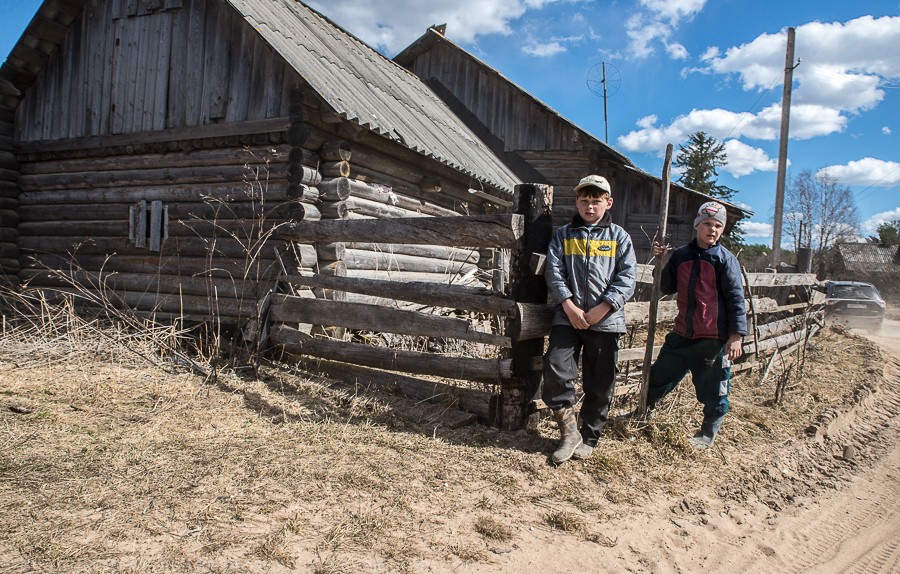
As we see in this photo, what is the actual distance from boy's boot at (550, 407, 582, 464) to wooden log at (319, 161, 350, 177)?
14.7ft

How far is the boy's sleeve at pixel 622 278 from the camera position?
386 centimetres

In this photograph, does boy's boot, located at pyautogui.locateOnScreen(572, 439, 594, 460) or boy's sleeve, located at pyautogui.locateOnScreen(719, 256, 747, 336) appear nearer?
boy's boot, located at pyautogui.locateOnScreen(572, 439, 594, 460)

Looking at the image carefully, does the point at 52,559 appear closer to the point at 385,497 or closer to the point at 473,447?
the point at 385,497

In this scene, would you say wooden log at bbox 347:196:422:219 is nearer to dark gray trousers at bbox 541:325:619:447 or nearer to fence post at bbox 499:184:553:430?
fence post at bbox 499:184:553:430

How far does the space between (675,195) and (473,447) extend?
38.4ft

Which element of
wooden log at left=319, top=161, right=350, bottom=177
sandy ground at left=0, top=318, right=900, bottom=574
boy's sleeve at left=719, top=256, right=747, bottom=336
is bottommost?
sandy ground at left=0, top=318, right=900, bottom=574

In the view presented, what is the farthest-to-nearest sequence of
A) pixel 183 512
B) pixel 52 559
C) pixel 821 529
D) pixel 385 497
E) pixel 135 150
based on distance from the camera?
pixel 135 150, pixel 821 529, pixel 385 497, pixel 183 512, pixel 52 559

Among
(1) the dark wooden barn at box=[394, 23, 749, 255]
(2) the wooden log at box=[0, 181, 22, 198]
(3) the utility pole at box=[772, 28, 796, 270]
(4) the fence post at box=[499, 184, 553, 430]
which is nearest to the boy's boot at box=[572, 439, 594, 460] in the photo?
(4) the fence post at box=[499, 184, 553, 430]

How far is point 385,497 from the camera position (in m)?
3.16

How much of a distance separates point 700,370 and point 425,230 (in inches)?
91.2

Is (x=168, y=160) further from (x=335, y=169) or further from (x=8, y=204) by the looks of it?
(x=8, y=204)

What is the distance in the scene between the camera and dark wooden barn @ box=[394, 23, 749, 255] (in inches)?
552

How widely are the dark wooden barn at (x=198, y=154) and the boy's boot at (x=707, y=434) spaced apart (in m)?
4.28

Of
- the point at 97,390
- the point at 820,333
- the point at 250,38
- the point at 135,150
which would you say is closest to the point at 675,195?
the point at 820,333
